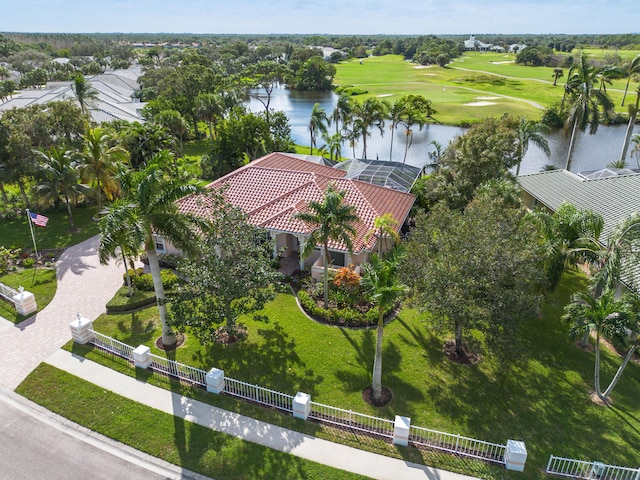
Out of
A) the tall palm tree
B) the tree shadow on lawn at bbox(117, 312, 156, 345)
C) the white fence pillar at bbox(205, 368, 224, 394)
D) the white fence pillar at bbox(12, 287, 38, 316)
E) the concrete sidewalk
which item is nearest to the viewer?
the concrete sidewalk

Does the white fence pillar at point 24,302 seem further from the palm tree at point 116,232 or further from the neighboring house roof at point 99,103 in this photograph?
the neighboring house roof at point 99,103

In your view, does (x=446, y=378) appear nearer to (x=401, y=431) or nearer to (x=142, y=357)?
(x=401, y=431)

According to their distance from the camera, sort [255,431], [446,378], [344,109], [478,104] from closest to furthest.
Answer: [255,431], [446,378], [344,109], [478,104]

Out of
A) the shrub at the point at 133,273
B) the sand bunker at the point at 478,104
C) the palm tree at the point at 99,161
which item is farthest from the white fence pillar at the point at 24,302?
the sand bunker at the point at 478,104

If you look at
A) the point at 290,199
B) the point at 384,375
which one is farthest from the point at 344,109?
the point at 384,375

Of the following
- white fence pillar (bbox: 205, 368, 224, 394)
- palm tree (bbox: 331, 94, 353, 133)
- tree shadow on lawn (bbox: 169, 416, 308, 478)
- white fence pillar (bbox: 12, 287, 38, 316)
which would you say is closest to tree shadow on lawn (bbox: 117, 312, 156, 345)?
white fence pillar (bbox: 12, 287, 38, 316)

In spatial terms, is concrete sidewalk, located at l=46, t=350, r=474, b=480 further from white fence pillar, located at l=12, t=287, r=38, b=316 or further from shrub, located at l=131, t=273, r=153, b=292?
shrub, located at l=131, t=273, r=153, b=292

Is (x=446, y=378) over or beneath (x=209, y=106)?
beneath
